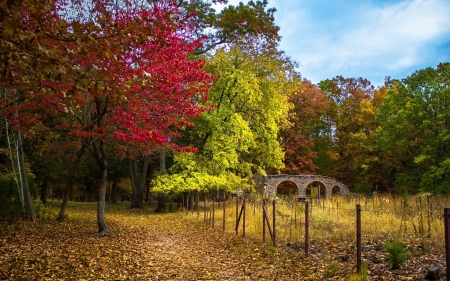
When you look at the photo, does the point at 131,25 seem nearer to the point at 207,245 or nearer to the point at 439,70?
the point at 207,245

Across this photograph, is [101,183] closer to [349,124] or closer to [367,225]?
[367,225]

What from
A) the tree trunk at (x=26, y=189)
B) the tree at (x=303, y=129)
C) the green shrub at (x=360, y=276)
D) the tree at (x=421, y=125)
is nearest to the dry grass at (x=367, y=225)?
the green shrub at (x=360, y=276)

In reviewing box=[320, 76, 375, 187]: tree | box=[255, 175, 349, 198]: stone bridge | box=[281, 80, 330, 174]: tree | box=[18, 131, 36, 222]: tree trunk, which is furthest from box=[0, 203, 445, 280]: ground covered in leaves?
box=[320, 76, 375, 187]: tree

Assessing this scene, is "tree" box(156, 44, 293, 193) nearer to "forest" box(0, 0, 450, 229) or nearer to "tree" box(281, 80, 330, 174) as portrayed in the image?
"forest" box(0, 0, 450, 229)

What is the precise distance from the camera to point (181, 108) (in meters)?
11.4

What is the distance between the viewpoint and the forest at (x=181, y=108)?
17.0 feet

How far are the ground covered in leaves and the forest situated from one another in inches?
87.6

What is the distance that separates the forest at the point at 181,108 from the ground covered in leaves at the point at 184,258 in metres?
2.22

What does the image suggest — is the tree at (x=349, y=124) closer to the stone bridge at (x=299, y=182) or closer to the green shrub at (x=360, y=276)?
the stone bridge at (x=299, y=182)

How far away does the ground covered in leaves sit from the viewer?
625 centimetres

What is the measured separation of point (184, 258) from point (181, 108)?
4897 millimetres

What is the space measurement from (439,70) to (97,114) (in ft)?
88.2

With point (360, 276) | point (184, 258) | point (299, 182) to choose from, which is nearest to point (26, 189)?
point (184, 258)

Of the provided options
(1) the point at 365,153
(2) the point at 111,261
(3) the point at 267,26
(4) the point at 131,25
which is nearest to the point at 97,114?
(2) the point at 111,261
